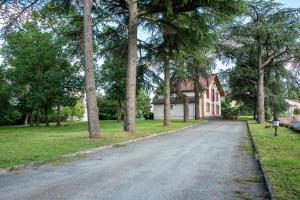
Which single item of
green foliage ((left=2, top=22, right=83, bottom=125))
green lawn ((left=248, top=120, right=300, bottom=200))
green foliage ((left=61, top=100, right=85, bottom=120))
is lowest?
green lawn ((left=248, top=120, right=300, bottom=200))

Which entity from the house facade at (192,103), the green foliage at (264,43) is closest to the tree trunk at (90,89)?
the green foliage at (264,43)

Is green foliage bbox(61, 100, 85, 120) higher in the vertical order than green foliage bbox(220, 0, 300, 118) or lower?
lower

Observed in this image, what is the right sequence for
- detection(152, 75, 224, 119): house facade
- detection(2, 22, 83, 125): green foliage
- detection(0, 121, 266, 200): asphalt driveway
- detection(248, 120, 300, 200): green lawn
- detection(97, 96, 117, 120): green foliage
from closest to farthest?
detection(248, 120, 300, 200): green lawn → detection(0, 121, 266, 200): asphalt driveway → detection(2, 22, 83, 125): green foliage → detection(152, 75, 224, 119): house facade → detection(97, 96, 117, 120): green foliage

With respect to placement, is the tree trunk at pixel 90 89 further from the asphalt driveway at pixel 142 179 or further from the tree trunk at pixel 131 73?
the asphalt driveway at pixel 142 179

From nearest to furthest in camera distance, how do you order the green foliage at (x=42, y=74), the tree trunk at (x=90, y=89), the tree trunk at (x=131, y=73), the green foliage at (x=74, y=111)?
the tree trunk at (x=90, y=89) → the tree trunk at (x=131, y=73) → the green foliage at (x=42, y=74) → the green foliage at (x=74, y=111)

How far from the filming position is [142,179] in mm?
7539

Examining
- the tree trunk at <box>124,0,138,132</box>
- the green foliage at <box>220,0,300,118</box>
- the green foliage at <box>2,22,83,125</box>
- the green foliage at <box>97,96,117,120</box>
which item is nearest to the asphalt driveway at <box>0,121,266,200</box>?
the tree trunk at <box>124,0,138,132</box>

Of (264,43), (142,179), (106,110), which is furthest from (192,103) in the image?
(142,179)

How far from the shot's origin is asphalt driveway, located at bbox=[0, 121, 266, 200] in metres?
6.25

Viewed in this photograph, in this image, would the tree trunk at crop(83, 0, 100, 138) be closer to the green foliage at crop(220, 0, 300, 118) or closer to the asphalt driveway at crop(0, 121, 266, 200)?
the asphalt driveway at crop(0, 121, 266, 200)

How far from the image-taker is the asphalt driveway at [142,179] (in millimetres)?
6246

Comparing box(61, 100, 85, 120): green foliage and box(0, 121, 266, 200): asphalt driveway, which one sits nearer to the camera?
box(0, 121, 266, 200): asphalt driveway

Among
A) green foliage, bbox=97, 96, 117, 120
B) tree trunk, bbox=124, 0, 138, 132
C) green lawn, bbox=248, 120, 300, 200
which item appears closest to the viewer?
green lawn, bbox=248, 120, 300, 200

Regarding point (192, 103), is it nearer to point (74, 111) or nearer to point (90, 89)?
point (74, 111)
